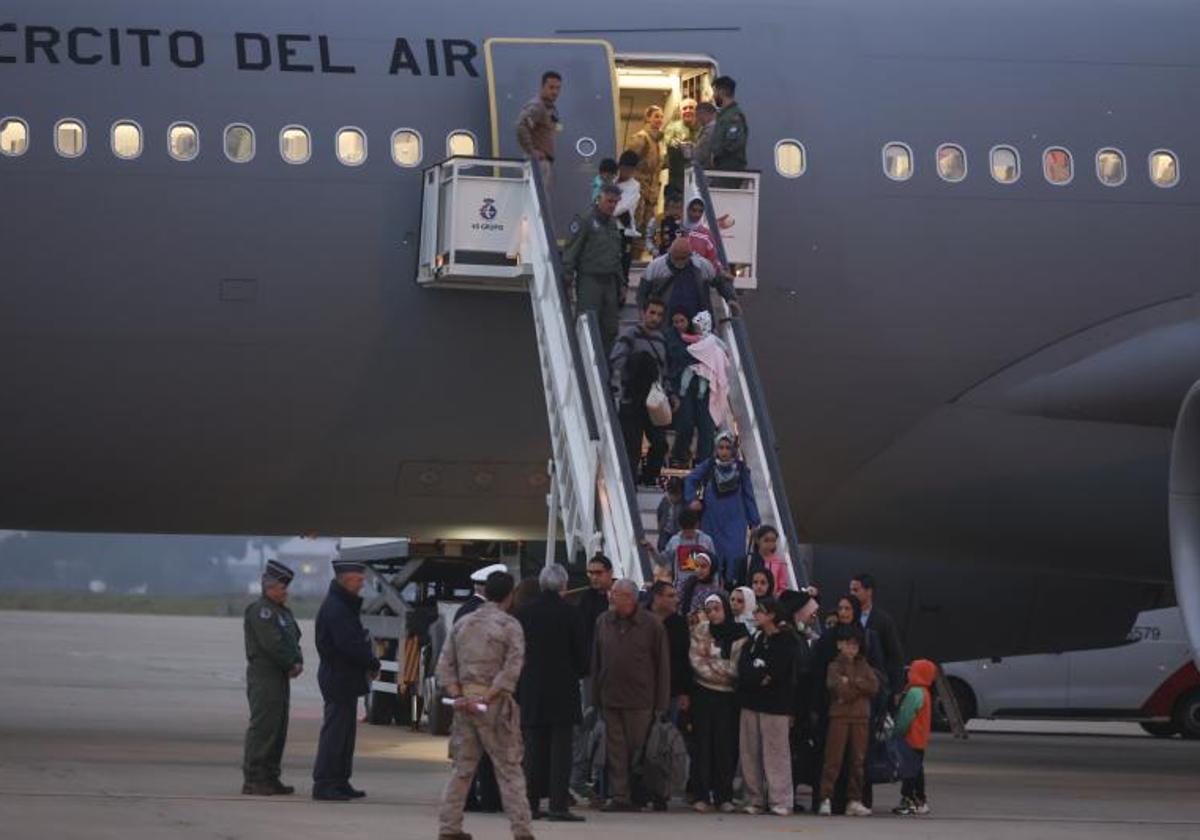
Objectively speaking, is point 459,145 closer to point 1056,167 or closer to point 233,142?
point 233,142

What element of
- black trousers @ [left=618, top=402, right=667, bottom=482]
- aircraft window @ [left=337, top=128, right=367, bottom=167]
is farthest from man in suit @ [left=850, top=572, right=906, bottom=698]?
aircraft window @ [left=337, top=128, right=367, bottom=167]

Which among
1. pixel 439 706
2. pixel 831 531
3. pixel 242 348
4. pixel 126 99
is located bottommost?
pixel 439 706

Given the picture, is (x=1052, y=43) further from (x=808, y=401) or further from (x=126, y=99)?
(x=126, y=99)

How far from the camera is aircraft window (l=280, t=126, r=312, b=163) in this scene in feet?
59.8

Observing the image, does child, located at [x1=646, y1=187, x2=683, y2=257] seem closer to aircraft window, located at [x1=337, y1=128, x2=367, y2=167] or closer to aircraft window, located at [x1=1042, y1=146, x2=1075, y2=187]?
aircraft window, located at [x1=337, y1=128, x2=367, y2=167]

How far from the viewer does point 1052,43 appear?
1981 cm

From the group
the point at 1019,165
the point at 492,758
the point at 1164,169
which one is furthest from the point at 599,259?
the point at 492,758

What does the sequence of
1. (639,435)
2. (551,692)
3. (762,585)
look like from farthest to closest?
1. (639,435)
2. (762,585)
3. (551,692)

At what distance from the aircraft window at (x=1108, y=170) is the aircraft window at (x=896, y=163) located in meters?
1.64

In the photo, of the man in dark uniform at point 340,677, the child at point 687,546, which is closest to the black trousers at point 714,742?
the child at point 687,546

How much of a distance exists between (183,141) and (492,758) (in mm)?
7218

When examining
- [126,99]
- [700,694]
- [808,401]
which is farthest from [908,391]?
[126,99]

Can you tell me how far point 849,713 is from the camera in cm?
1524

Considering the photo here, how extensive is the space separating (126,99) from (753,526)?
577cm
